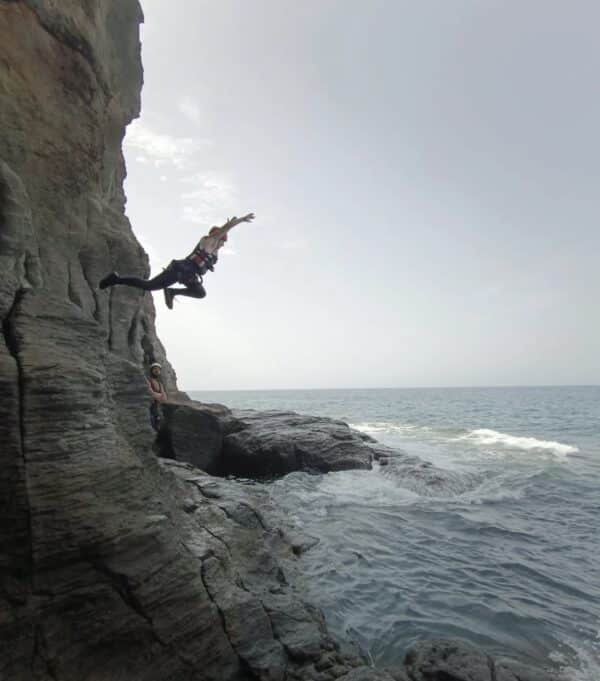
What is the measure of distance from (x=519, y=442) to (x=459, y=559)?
87.8 ft

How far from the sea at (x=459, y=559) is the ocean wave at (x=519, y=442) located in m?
8.69

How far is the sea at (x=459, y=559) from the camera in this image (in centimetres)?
822

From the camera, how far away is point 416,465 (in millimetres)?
21766

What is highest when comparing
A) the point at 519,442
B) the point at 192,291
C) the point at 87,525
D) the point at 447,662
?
the point at 192,291

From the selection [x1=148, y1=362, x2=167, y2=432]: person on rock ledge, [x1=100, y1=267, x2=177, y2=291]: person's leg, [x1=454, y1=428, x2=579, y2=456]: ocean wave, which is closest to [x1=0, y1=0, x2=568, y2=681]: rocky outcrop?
[x1=100, y1=267, x2=177, y2=291]: person's leg

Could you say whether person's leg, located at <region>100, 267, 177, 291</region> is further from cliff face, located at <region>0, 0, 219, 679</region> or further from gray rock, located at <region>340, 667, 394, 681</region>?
gray rock, located at <region>340, 667, 394, 681</region>

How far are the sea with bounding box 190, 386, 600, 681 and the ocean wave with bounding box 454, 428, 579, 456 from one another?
28.5 feet

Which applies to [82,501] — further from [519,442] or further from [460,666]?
[519,442]

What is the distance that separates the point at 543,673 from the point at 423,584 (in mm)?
3730

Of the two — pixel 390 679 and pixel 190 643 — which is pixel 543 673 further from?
pixel 190 643

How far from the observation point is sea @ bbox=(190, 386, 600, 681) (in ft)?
27.0

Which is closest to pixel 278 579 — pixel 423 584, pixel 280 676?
pixel 280 676

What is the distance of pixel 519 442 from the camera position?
1362 inches

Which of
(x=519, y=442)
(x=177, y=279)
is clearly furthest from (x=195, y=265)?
(x=519, y=442)
